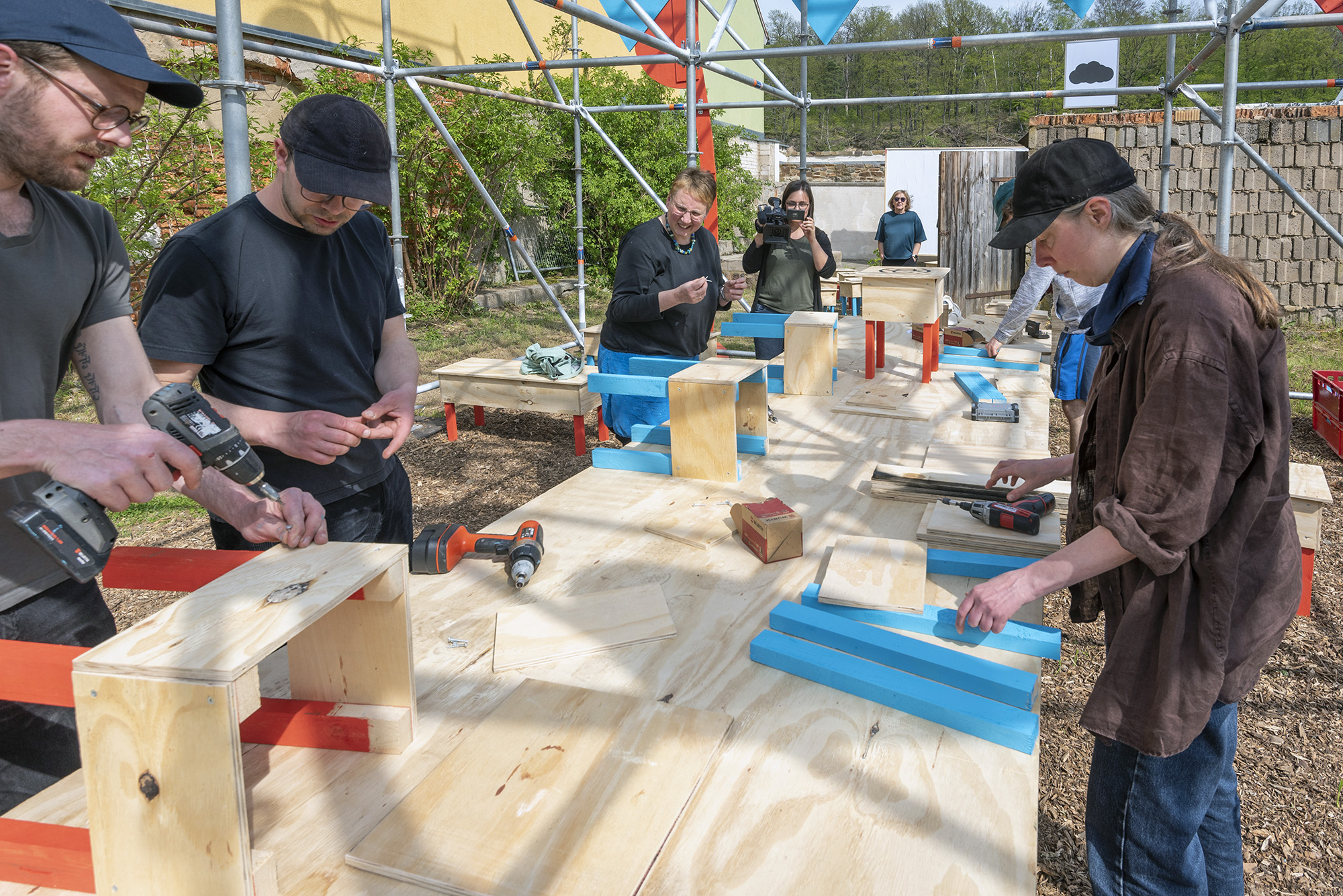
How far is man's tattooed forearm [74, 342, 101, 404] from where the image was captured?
1758 mm

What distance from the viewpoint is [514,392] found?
20.2 feet

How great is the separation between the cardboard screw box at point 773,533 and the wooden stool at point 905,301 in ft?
7.81

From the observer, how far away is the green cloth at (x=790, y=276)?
5473mm

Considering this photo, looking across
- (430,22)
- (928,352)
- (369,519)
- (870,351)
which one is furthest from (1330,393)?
(430,22)

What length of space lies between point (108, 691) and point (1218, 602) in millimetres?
1586

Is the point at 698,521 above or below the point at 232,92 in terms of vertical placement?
below

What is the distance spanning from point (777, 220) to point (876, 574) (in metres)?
3.70

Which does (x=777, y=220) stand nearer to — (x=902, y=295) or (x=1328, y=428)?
(x=902, y=295)

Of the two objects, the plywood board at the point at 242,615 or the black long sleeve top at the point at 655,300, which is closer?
the plywood board at the point at 242,615

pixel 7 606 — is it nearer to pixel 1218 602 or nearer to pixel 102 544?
pixel 102 544

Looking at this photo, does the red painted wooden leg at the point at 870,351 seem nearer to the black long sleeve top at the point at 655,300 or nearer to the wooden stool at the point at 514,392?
the black long sleeve top at the point at 655,300

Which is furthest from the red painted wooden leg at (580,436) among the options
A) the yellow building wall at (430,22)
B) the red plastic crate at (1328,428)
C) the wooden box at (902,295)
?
the yellow building wall at (430,22)

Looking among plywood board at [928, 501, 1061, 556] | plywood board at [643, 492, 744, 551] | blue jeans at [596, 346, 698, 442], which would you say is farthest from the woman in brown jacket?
blue jeans at [596, 346, 698, 442]

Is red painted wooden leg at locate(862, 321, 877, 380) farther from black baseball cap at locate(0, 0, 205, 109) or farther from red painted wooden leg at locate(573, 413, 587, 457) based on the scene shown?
black baseball cap at locate(0, 0, 205, 109)
